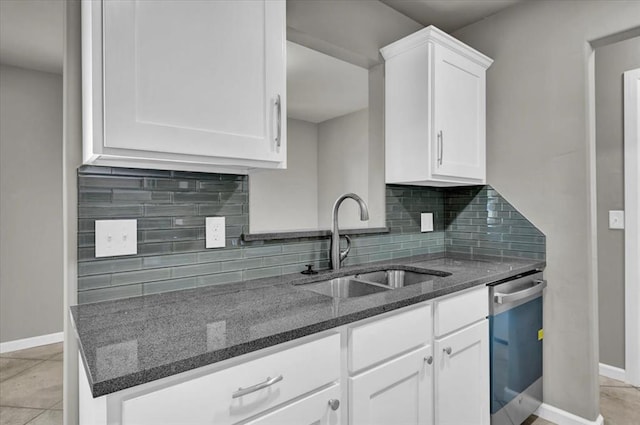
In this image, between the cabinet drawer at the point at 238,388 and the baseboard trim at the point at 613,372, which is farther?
the baseboard trim at the point at 613,372

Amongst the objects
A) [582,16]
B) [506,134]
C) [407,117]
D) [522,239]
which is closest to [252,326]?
[407,117]

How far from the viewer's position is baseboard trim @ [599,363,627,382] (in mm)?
2526

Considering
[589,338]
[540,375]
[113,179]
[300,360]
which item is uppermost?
[113,179]

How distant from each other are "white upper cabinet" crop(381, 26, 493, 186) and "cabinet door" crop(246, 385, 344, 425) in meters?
1.27

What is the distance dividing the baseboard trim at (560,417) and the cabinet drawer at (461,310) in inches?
34.7

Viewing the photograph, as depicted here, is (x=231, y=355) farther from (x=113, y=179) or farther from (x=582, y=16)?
(x=582, y=16)

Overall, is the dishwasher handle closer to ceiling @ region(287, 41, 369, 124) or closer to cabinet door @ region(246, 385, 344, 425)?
cabinet door @ region(246, 385, 344, 425)

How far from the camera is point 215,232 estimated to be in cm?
151

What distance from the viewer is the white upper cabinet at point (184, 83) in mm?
1014

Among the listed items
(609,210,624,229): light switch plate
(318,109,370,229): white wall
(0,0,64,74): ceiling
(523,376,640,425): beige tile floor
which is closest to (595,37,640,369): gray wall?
(609,210,624,229): light switch plate

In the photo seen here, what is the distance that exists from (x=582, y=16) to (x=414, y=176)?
3.95ft

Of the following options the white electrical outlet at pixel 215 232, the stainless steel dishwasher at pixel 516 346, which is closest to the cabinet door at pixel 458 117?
the stainless steel dishwasher at pixel 516 346

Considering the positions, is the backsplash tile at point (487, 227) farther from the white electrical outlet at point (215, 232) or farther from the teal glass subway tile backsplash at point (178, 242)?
the white electrical outlet at point (215, 232)

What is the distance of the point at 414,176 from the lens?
2.04m
